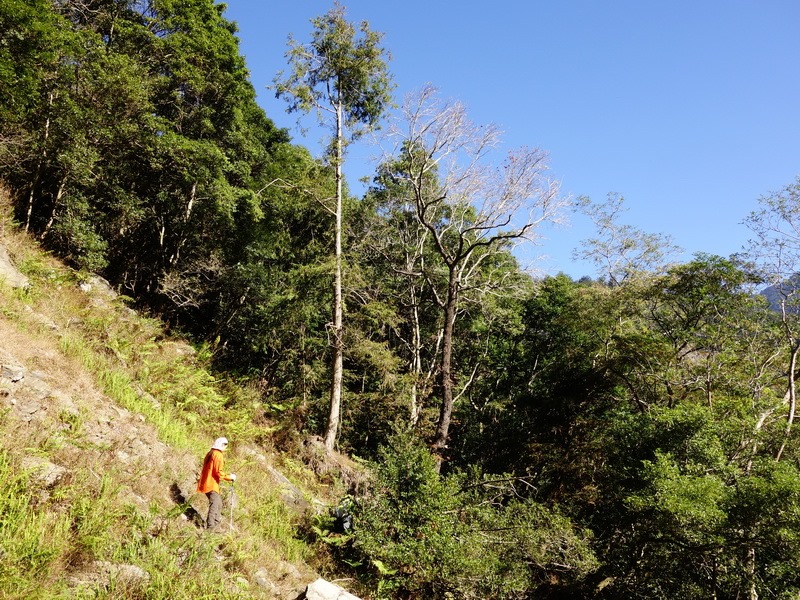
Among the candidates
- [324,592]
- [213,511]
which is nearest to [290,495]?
[213,511]

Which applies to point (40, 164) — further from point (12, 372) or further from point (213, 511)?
point (213, 511)

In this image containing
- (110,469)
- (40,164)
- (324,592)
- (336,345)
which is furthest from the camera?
(336,345)

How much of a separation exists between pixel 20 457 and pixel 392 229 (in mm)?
16501

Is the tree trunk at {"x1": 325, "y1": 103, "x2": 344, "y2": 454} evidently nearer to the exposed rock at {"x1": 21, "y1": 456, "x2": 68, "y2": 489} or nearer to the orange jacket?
the orange jacket

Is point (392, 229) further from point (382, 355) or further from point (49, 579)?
point (49, 579)

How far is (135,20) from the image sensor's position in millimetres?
15102

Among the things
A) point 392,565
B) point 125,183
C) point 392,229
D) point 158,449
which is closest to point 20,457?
point 158,449

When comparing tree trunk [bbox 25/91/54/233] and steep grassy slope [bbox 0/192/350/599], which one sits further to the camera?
tree trunk [bbox 25/91/54/233]

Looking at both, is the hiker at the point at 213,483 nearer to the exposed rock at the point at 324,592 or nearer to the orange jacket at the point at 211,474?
the orange jacket at the point at 211,474

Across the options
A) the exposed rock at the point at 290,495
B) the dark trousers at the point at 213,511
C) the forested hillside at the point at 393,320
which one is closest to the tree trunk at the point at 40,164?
the forested hillside at the point at 393,320

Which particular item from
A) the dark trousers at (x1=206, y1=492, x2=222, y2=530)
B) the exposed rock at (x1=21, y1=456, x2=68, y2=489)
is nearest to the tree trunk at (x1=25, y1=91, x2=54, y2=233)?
the exposed rock at (x1=21, y1=456, x2=68, y2=489)

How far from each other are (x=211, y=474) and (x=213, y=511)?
55 centimetres

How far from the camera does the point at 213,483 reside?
646 centimetres

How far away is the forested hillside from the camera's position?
8156 millimetres
